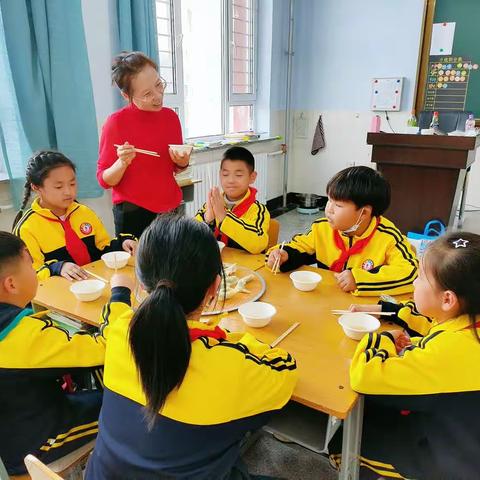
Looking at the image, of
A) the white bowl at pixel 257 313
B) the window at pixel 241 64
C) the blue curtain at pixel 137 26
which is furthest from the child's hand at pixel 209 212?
the window at pixel 241 64

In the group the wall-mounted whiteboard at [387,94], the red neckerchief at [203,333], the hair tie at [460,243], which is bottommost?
the red neckerchief at [203,333]

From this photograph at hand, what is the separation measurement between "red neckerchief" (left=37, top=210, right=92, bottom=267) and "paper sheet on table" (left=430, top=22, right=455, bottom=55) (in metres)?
4.35

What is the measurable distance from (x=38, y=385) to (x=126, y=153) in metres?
1.22

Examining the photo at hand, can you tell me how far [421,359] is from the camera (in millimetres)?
979

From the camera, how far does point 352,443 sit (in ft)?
3.63

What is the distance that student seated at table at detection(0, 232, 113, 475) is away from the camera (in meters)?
1.05

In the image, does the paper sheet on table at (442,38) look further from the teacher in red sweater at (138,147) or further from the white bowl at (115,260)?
the white bowl at (115,260)

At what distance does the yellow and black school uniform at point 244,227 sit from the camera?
200cm

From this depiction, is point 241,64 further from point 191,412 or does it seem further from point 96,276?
point 191,412

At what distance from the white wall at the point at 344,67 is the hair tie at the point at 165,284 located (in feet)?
15.4

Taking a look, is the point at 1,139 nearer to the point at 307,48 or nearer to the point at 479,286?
the point at 479,286

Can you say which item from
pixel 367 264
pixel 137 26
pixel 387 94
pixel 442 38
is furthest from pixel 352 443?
pixel 442 38

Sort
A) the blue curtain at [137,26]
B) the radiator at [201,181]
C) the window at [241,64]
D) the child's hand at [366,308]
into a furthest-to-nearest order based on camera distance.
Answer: the window at [241,64] < the radiator at [201,181] < the blue curtain at [137,26] < the child's hand at [366,308]

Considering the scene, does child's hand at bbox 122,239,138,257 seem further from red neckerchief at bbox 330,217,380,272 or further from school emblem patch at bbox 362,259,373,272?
school emblem patch at bbox 362,259,373,272
